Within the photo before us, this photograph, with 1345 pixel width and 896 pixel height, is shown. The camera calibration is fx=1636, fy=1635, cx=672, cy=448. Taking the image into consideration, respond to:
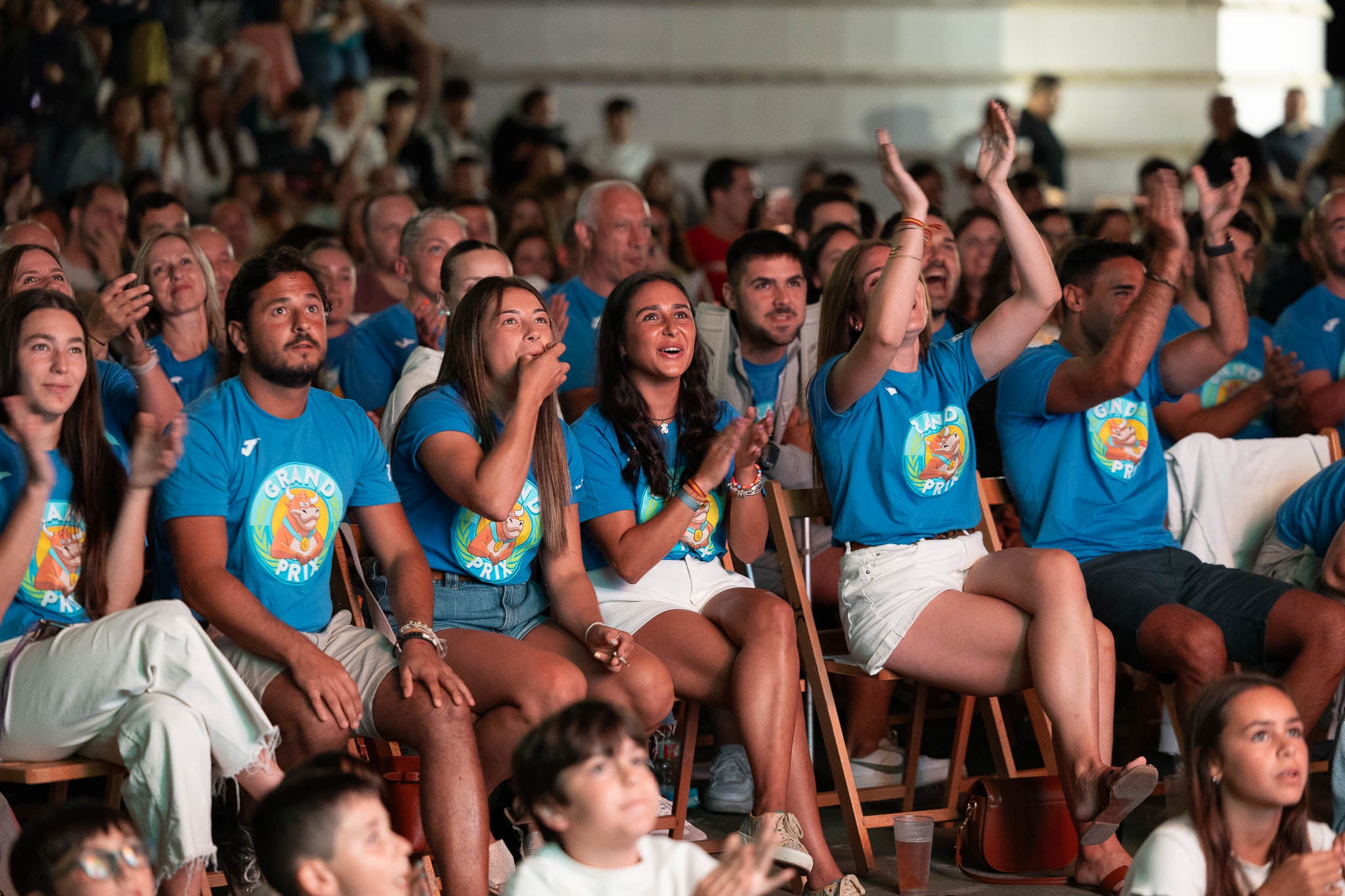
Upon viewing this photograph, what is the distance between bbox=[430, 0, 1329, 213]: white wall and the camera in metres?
10.9

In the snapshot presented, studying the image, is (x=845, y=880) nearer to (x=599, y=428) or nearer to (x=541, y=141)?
(x=599, y=428)

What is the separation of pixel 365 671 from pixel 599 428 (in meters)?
0.85

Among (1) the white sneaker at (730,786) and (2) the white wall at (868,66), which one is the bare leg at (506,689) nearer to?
(1) the white sneaker at (730,786)

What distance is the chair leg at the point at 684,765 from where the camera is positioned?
372cm

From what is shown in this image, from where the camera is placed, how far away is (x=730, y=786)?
4.26 metres

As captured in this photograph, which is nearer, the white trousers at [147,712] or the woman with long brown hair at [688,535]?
the white trousers at [147,712]

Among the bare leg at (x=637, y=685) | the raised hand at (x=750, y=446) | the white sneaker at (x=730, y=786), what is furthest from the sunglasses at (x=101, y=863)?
the white sneaker at (x=730, y=786)

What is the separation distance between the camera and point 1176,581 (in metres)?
4.02

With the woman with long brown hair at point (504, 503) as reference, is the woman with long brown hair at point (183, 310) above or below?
above

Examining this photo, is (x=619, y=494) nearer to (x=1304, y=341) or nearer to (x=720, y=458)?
(x=720, y=458)

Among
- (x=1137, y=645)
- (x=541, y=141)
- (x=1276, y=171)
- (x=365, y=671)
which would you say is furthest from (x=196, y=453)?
(x=1276, y=171)

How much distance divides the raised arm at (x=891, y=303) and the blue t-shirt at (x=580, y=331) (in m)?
1.40

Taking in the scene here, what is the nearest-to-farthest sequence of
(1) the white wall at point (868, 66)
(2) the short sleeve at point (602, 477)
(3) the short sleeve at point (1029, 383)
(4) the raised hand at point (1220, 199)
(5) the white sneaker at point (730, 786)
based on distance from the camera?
(2) the short sleeve at point (602, 477)
(3) the short sleeve at point (1029, 383)
(5) the white sneaker at point (730, 786)
(4) the raised hand at point (1220, 199)
(1) the white wall at point (868, 66)

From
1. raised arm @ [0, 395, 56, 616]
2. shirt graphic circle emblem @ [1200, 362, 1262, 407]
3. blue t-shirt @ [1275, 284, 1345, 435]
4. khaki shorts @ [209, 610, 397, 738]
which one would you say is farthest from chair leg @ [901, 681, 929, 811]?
raised arm @ [0, 395, 56, 616]
